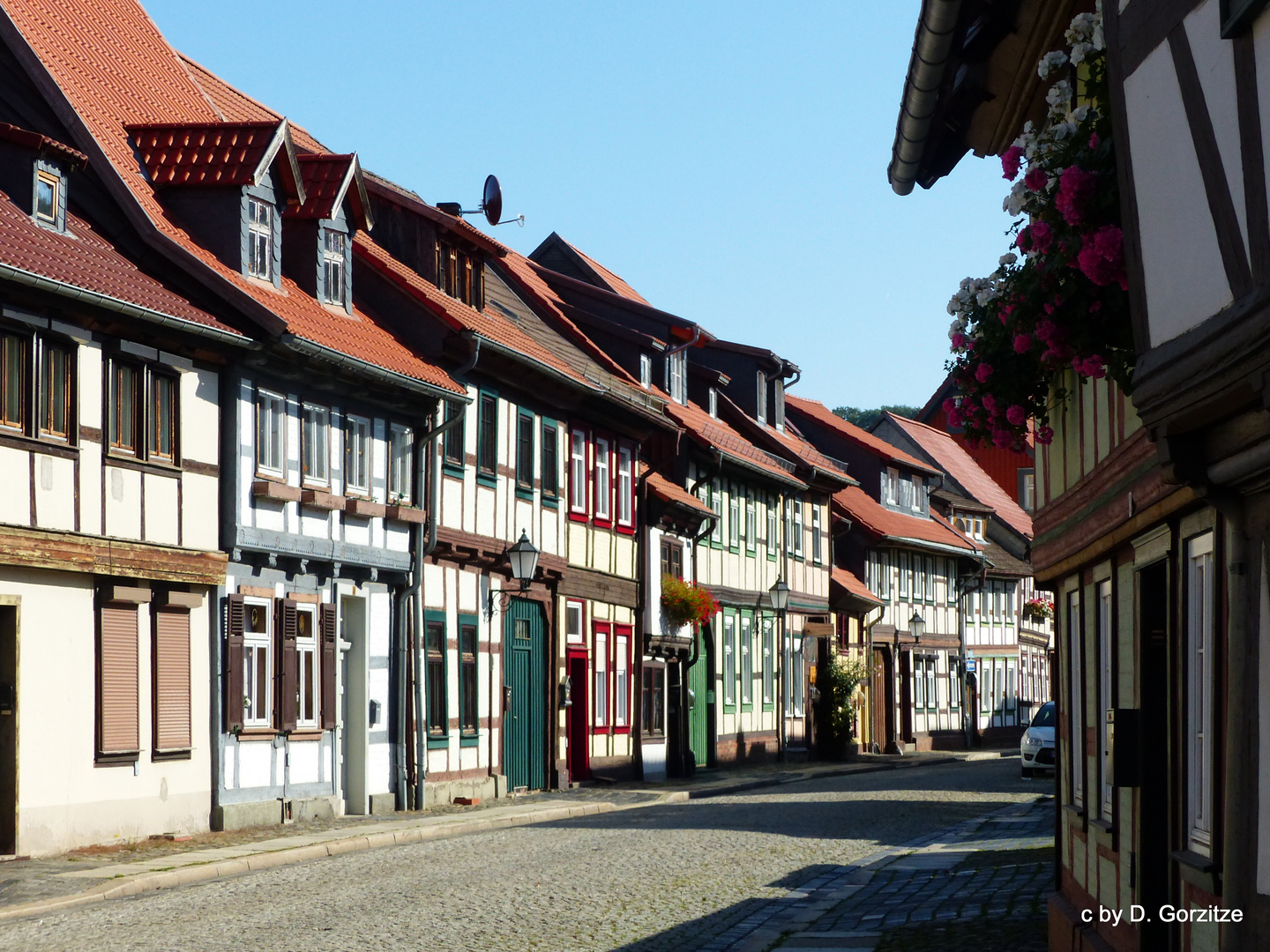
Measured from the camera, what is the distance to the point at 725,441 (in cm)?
3947

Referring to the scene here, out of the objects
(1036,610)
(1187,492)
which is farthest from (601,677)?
(1036,610)

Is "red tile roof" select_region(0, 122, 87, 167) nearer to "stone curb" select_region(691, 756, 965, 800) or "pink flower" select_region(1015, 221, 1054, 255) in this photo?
"pink flower" select_region(1015, 221, 1054, 255)

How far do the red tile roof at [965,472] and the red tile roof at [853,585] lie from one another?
15303 millimetres

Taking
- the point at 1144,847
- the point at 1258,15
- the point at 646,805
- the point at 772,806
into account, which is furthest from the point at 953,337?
the point at 646,805

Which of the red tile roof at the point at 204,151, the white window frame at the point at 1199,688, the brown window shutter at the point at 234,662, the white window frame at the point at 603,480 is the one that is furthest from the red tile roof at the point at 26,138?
the white window frame at the point at 603,480

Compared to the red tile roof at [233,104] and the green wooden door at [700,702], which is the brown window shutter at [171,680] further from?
the green wooden door at [700,702]

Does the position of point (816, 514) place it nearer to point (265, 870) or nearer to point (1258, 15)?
point (265, 870)

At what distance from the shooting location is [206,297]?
19922 mm

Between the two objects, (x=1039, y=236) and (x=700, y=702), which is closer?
(x=1039, y=236)

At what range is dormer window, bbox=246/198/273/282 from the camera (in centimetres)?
2139

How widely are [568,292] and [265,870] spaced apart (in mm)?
24849

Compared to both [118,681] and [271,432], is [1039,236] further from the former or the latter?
[271,432]

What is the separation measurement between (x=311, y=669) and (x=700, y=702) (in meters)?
17.1

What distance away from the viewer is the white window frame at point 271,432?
813 inches
